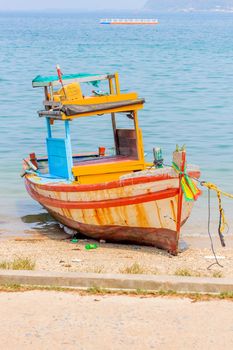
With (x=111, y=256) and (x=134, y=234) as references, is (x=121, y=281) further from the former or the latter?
(x=134, y=234)

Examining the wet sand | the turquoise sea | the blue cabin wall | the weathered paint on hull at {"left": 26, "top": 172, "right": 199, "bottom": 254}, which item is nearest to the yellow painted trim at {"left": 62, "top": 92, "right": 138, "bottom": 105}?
the blue cabin wall

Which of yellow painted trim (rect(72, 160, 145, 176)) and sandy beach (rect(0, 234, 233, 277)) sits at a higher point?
yellow painted trim (rect(72, 160, 145, 176))

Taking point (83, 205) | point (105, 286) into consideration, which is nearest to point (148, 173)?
point (83, 205)

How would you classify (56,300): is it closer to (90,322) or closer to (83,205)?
(90,322)

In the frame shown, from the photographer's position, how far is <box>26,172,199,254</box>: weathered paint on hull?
1036cm

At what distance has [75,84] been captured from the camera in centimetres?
1202

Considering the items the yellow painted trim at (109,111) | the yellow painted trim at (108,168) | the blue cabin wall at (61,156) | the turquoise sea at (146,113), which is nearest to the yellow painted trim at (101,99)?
the yellow painted trim at (109,111)

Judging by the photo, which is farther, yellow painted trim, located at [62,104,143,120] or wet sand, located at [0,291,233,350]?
yellow painted trim, located at [62,104,143,120]

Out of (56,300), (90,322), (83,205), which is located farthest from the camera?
(83,205)

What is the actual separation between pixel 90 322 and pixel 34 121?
69.6 feet

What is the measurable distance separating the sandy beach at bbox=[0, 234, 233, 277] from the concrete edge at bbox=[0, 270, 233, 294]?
903mm

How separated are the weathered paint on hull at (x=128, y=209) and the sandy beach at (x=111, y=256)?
0.21m

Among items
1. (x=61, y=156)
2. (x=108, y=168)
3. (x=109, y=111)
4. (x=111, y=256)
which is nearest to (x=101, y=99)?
(x=109, y=111)

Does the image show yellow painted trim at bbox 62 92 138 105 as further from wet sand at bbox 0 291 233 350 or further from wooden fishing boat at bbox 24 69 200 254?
wet sand at bbox 0 291 233 350
